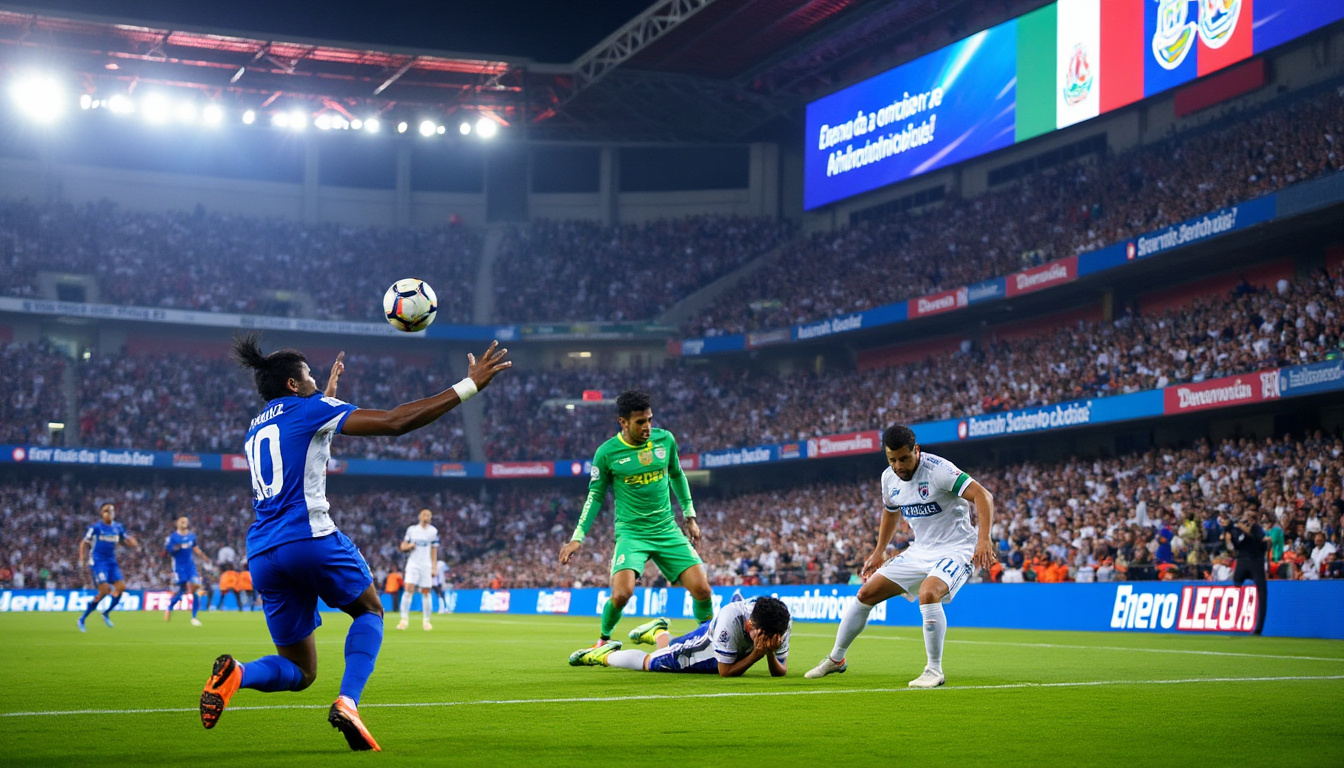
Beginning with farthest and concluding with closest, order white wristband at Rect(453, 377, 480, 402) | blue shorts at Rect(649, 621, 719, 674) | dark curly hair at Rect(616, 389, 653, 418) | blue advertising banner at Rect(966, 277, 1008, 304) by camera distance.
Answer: blue advertising banner at Rect(966, 277, 1008, 304) < dark curly hair at Rect(616, 389, 653, 418) < blue shorts at Rect(649, 621, 719, 674) < white wristband at Rect(453, 377, 480, 402)

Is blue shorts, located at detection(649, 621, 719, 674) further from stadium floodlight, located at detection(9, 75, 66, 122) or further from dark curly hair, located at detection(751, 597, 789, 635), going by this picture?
stadium floodlight, located at detection(9, 75, 66, 122)

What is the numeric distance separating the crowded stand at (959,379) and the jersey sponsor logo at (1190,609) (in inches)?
306

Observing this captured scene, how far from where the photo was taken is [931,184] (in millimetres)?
48625

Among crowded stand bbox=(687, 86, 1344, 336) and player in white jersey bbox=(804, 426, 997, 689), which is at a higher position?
crowded stand bbox=(687, 86, 1344, 336)

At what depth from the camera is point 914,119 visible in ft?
146

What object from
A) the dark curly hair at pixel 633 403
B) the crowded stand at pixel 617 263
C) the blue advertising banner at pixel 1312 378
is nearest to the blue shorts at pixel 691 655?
the dark curly hair at pixel 633 403

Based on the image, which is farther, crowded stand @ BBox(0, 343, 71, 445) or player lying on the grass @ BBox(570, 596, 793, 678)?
crowded stand @ BBox(0, 343, 71, 445)

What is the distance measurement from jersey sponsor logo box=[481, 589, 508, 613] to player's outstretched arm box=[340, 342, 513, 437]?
36.3m

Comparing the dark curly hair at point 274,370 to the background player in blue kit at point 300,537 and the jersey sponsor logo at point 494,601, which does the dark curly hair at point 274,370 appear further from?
the jersey sponsor logo at point 494,601

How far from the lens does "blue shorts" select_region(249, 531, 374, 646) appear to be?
6688 mm

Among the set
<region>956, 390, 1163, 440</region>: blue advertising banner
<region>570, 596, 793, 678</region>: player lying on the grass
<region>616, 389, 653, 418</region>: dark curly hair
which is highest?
<region>956, 390, 1163, 440</region>: blue advertising banner

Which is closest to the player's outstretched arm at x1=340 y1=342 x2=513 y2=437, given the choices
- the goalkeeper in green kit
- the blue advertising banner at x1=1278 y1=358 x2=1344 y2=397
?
the goalkeeper in green kit

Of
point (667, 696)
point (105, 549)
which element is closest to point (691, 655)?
point (667, 696)

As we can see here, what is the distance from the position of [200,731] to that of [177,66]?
47.5 meters
